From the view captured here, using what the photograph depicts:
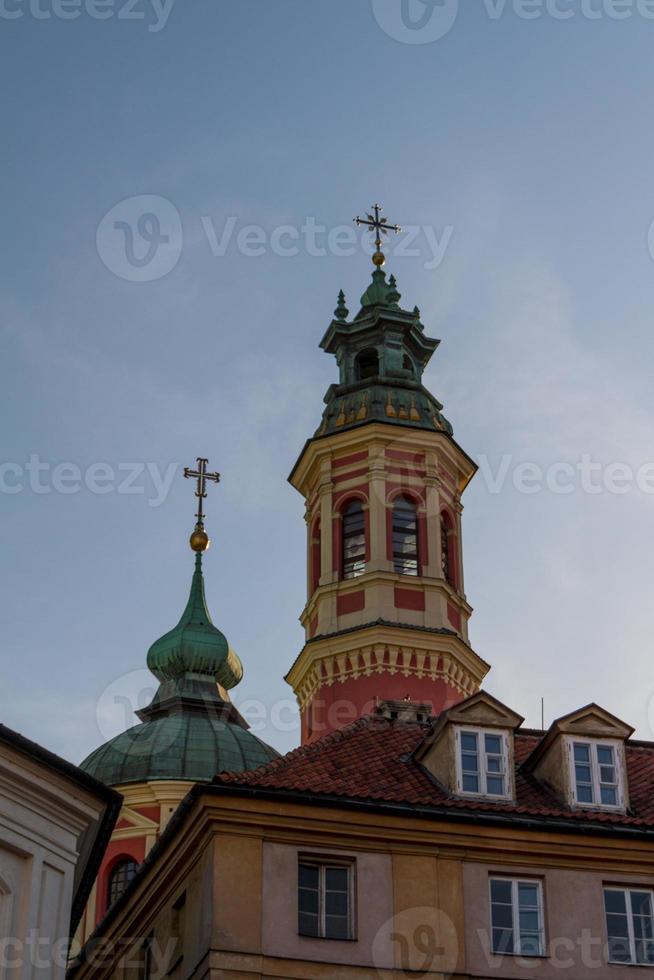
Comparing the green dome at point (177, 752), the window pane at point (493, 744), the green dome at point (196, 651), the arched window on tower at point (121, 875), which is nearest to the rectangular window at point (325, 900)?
the window pane at point (493, 744)

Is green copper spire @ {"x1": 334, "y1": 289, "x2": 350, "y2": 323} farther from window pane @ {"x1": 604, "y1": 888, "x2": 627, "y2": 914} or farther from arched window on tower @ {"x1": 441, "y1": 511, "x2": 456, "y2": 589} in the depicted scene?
window pane @ {"x1": 604, "y1": 888, "x2": 627, "y2": 914}

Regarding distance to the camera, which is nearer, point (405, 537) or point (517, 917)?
point (517, 917)

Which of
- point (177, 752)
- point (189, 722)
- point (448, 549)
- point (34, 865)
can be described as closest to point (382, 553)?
point (448, 549)

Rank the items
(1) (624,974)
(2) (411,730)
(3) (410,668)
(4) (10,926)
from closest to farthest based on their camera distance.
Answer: (4) (10,926)
(1) (624,974)
(2) (411,730)
(3) (410,668)

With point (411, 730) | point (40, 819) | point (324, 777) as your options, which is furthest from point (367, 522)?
point (40, 819)

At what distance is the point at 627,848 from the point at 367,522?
22131 mm

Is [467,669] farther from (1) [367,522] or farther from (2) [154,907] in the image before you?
(2) [154,907]

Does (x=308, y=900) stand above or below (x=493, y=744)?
below

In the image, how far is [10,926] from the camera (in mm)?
21734

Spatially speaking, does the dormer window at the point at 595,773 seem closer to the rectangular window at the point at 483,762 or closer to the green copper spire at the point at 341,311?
the rectangular window at the point at 483,762

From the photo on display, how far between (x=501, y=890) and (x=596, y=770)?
256 cm

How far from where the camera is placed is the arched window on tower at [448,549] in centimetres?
4738

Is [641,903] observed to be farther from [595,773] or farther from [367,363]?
[367,363]

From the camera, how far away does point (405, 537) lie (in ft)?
154
